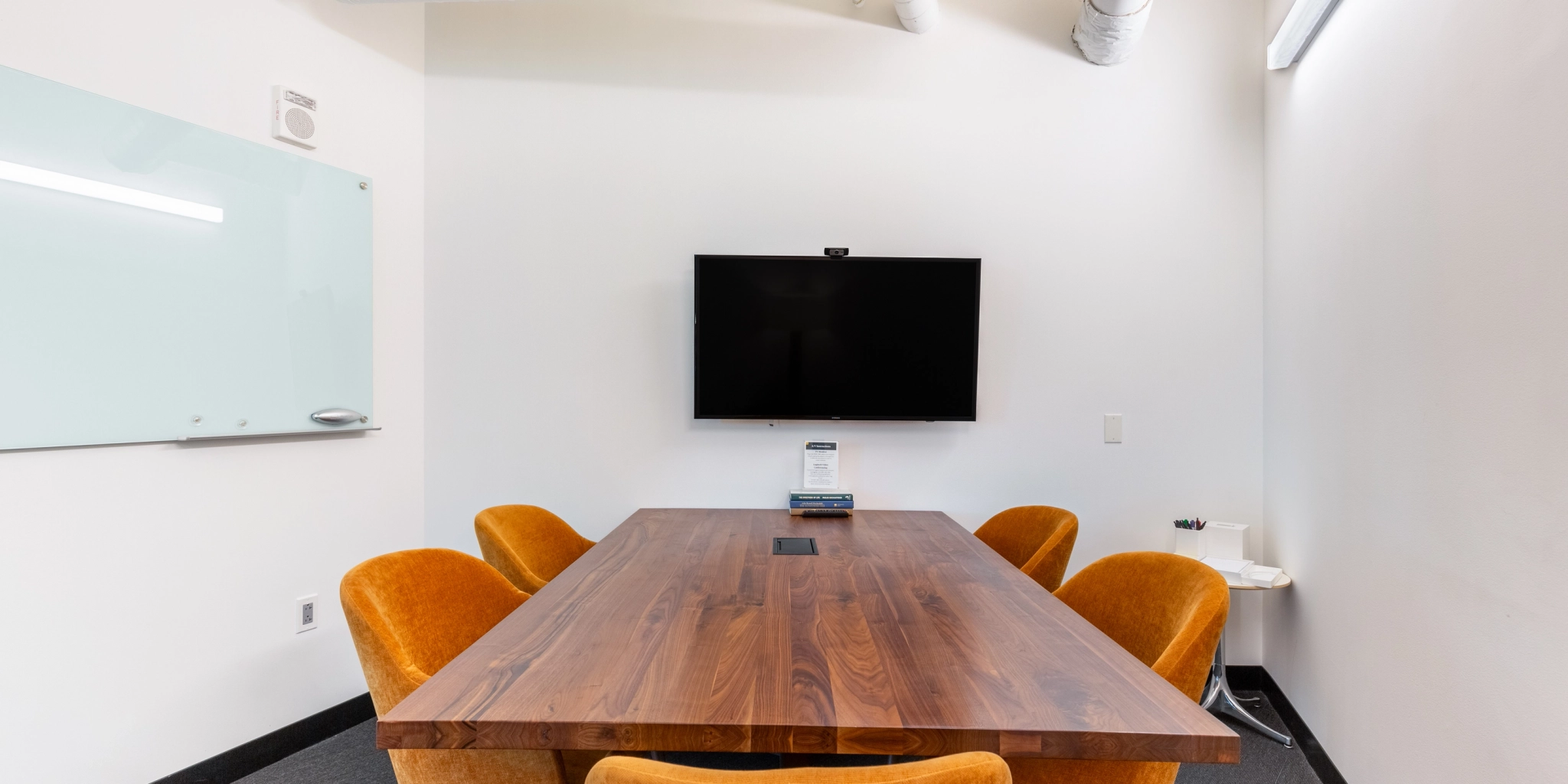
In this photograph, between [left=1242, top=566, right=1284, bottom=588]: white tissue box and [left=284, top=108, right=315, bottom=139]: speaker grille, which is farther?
[left=1242, top=566, right=1284, bottom=588]: white tissue box

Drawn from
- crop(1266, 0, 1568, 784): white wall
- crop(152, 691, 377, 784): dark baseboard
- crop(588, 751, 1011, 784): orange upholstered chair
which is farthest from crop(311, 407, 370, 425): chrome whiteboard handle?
crop(1266, 0, 1568, 784): white wall

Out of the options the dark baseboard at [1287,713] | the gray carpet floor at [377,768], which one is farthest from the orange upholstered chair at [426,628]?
the dark baseboard at [1287,713]

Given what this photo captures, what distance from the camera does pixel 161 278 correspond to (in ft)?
7.20

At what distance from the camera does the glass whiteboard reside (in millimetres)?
1927

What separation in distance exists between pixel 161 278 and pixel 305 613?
4.14 ft

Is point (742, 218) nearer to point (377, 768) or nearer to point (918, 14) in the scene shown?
point (918, 14)

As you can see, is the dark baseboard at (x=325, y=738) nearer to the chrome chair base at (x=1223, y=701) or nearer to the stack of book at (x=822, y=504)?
the chrome chair base at (x=1223, y=701)

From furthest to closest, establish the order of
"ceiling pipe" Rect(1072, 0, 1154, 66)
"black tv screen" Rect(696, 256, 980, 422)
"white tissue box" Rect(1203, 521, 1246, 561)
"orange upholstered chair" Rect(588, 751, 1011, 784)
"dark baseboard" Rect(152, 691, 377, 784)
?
"black tv screen" Rect(696, 256, 980, 422), "white tissue box" Rect(1203, 521, 1246, 561), "ceiling pipe" Rect(1072, 0, 1154, 66), "dark baseboard" Rect(152, 691, 377, 784), "orange upholstered chair" Rect(588, 751, 1011, 784)

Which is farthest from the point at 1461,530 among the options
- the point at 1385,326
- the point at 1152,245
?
the point at 1152,245

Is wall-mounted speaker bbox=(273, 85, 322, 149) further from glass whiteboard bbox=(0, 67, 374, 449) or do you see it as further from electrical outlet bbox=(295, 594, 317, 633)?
electrical outlet bbox=(295, 594, 317, 633)

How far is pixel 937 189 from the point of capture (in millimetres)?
3131

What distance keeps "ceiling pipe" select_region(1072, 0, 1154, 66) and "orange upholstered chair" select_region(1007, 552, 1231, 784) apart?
2121 millimetres

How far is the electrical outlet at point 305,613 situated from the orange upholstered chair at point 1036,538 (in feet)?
8.40

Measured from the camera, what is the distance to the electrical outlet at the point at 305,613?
2609 millimetres
